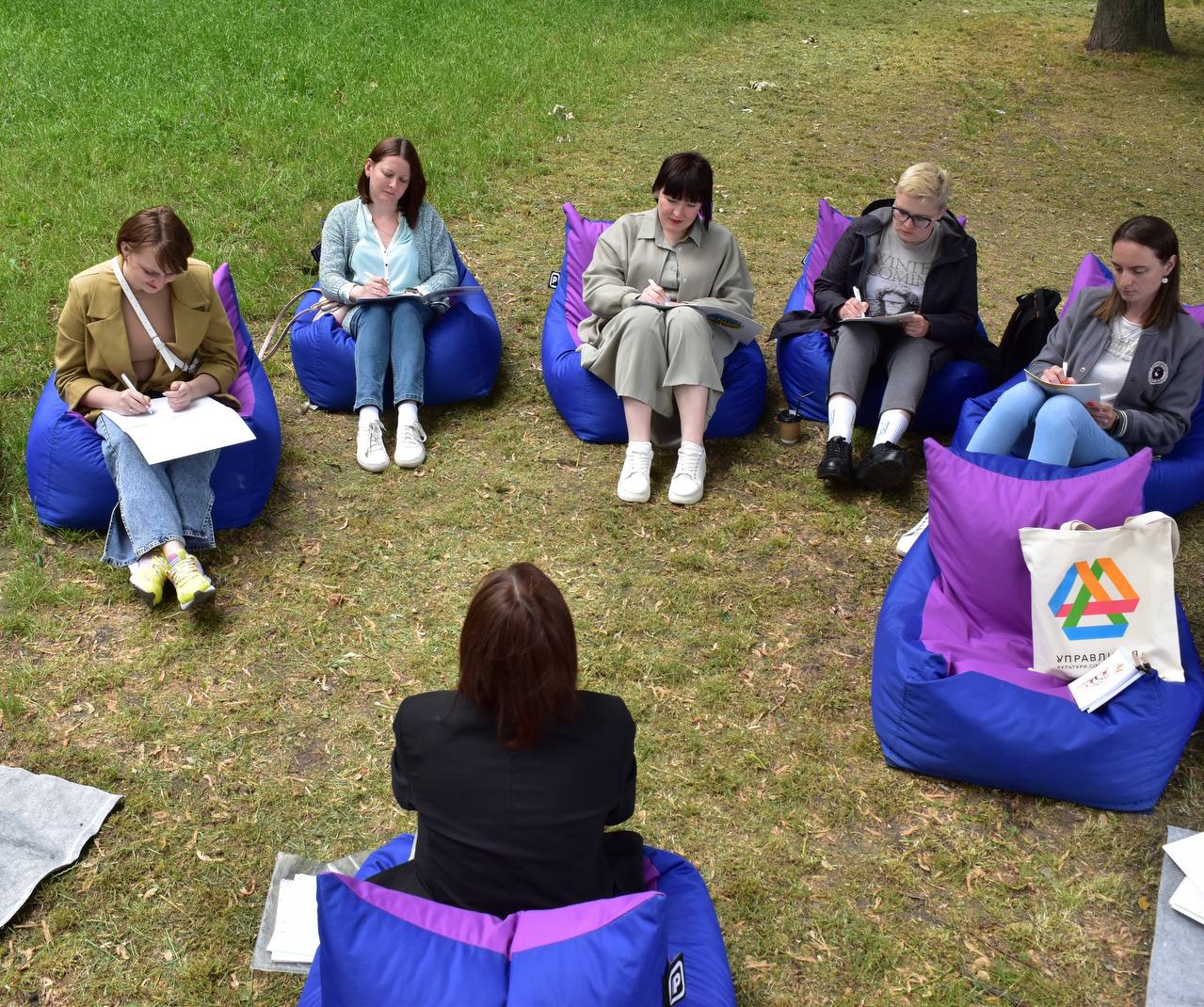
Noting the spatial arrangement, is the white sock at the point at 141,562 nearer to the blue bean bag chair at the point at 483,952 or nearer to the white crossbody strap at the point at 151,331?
the white crossbody strap at the point at 151,331

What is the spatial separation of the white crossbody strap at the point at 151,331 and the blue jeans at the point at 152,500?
329mm

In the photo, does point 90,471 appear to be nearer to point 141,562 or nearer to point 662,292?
point 141,562

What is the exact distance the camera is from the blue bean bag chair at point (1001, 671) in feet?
10.3

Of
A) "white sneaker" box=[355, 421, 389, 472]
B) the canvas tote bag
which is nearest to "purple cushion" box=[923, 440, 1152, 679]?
the canvas tote bag

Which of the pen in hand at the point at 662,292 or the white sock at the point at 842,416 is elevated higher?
the pen in hand at the point at 662,292

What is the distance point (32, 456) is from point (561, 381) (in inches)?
82.2

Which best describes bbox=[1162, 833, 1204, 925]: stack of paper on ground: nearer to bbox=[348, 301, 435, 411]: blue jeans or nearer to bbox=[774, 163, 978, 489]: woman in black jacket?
bbox=[774, 163, 978, 489]: woman in black jacket

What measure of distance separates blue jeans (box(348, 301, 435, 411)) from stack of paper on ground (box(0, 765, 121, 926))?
82.9 inches

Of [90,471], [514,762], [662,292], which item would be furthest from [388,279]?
[514,762]

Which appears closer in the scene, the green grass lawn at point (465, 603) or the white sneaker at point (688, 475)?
the green grass lawn at point (465, 603)

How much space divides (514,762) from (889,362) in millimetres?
3222

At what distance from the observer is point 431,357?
493cm

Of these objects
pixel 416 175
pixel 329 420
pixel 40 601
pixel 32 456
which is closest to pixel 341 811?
pixel 40 601

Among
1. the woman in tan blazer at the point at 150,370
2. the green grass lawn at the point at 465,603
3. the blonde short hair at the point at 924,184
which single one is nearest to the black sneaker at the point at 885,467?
the green grass lawn at the point at 465,603
